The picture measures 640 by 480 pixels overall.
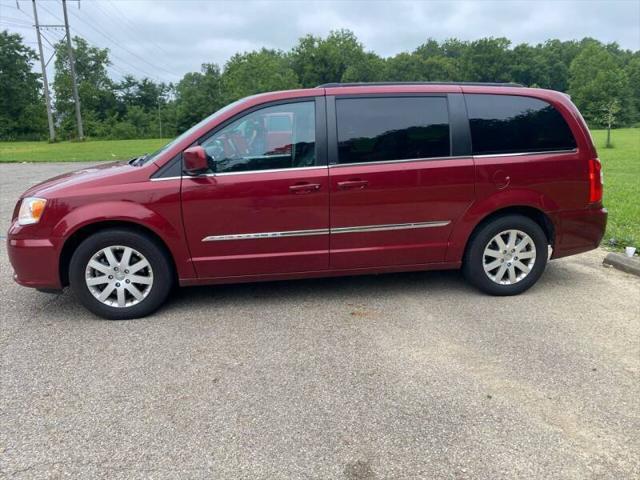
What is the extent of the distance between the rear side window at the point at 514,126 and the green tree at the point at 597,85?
130 feet

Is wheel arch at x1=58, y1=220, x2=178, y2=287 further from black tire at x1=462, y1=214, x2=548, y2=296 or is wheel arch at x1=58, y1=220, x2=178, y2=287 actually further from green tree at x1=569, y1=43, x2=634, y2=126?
green tree at x1=569, y1=43, x2=634, y2=126

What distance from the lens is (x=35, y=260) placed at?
4160 millimetres

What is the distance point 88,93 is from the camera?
76625mm

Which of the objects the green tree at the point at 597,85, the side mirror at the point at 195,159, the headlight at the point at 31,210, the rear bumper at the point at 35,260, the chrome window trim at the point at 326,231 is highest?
the green tree at the point at 597,85

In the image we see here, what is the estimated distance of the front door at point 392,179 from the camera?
14.4ft

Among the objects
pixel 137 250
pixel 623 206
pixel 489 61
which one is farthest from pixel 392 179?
pixel 489 61

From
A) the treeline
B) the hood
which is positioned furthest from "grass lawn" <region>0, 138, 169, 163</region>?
the treeline

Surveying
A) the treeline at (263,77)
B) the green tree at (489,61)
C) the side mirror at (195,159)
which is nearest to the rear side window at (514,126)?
the side mirror at (195,159)

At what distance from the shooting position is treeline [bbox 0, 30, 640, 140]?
6656cm

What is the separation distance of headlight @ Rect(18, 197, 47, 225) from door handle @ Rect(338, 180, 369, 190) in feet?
7.85

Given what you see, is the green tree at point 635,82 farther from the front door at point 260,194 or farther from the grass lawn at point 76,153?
the front door at point 260,194

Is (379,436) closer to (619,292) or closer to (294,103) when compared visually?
(294,103)

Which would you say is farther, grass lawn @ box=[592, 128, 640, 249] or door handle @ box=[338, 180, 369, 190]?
grass lawn @ box=[592, 128, 640, 249]

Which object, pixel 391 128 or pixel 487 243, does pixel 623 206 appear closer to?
pixel 487 243
